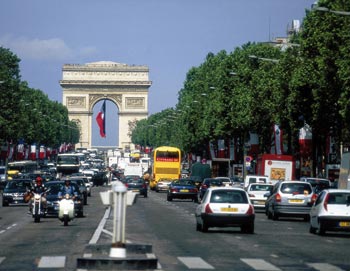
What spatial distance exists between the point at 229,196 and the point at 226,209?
0.68 m

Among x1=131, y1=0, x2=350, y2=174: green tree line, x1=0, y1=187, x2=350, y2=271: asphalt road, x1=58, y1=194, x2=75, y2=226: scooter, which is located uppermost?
x1=131, y1=0, x2=350, y2=174: green tree line

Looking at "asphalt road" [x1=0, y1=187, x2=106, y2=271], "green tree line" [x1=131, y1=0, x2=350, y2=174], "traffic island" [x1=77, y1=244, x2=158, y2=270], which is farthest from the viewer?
"green tree line" [x1=131, y1=0, x2=350, y2=174]

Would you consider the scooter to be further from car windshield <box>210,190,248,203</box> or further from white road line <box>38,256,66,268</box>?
white road line <box>38,256,66,268</box>

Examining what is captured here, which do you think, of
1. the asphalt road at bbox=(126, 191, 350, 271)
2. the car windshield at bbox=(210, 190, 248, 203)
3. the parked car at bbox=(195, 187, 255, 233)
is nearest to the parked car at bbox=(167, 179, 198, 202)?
the asphalt road at bbox=(126, 191, 350, 271)

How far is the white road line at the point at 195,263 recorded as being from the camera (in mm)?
25259

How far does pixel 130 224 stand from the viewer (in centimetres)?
4681

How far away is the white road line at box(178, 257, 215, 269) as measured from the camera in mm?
25259

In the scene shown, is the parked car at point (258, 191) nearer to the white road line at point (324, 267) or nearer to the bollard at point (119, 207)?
the white road line at point (324, 267)

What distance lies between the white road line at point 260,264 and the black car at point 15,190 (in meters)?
47.3

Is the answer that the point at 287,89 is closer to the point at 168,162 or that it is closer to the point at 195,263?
the point at 168,162

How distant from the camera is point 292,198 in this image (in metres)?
52.0

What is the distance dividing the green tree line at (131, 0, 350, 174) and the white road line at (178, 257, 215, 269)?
15521 millimetres

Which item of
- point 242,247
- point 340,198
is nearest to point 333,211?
point 340,198

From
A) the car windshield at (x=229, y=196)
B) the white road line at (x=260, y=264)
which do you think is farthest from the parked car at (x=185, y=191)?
the white road line at (x=260, y=264)
